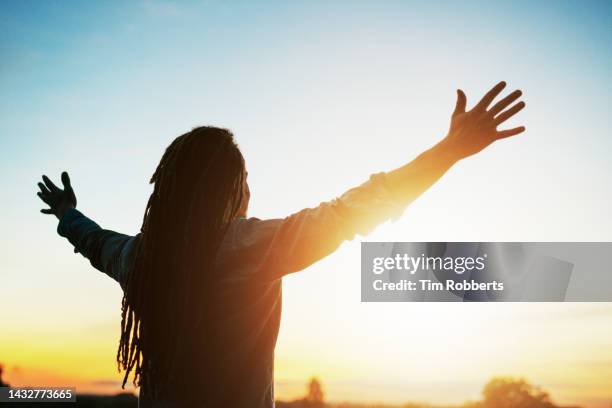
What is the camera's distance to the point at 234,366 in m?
1.92

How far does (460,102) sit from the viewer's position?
1.94m

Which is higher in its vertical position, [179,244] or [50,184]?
[50,184]

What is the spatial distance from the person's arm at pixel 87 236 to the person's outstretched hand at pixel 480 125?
4.87ft

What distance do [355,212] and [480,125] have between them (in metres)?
0.59

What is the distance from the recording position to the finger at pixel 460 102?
1.93 m

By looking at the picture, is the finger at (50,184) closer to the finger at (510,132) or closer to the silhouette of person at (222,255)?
the silhouette of person at (222,255)

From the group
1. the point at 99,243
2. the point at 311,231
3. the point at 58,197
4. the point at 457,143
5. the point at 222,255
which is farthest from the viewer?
the point at 58,197

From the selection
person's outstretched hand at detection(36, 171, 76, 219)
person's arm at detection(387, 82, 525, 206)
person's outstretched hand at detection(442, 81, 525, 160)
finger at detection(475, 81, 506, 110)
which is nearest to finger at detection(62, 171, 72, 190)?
person's outstretched hand at detection(36, 171, 76, 219)

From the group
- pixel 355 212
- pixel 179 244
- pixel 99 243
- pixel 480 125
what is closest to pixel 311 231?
pixel 355 212

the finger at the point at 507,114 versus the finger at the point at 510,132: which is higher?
the finger at the point at 507,114

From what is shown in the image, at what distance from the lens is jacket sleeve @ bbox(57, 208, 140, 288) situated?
7.77 feet

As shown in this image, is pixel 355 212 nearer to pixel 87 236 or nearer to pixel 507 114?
pixel 507 114

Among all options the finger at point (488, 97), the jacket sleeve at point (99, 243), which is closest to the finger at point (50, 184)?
the jacket sleeve at point (99, 243)

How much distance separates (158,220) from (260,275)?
0.57 metres
